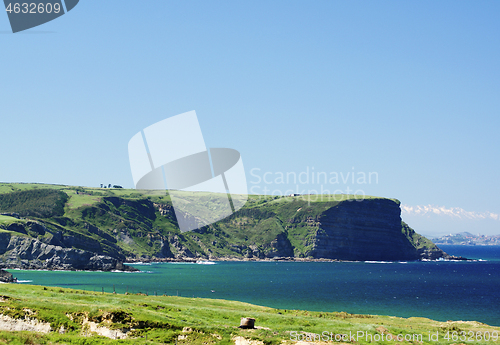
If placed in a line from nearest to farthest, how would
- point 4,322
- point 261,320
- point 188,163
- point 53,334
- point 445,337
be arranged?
point 53,334 < point 4,322 < point 445,337 < point 261,320 < point 188,163

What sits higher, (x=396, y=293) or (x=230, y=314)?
(x=230, y=314)

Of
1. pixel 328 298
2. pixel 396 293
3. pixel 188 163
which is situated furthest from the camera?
pixel 396 293

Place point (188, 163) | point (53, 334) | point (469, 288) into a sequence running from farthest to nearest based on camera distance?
point (469, 288), point (188, 163), point (53, 334)

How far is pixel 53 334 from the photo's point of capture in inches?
1592

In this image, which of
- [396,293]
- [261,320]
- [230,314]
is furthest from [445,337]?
[396,293]

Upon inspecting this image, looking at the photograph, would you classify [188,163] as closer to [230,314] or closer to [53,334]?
[230,314]

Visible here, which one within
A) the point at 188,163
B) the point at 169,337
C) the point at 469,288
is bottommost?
the point at 469,288

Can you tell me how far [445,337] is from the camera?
51.5 metres

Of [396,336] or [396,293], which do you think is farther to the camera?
[396,293]

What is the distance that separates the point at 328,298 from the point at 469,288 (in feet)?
231

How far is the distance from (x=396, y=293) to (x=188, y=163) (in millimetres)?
89971

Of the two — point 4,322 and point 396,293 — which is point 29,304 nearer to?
point 4,322

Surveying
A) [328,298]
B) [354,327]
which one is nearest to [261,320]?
[354,327]

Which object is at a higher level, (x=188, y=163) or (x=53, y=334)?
(x=188, y=163)
